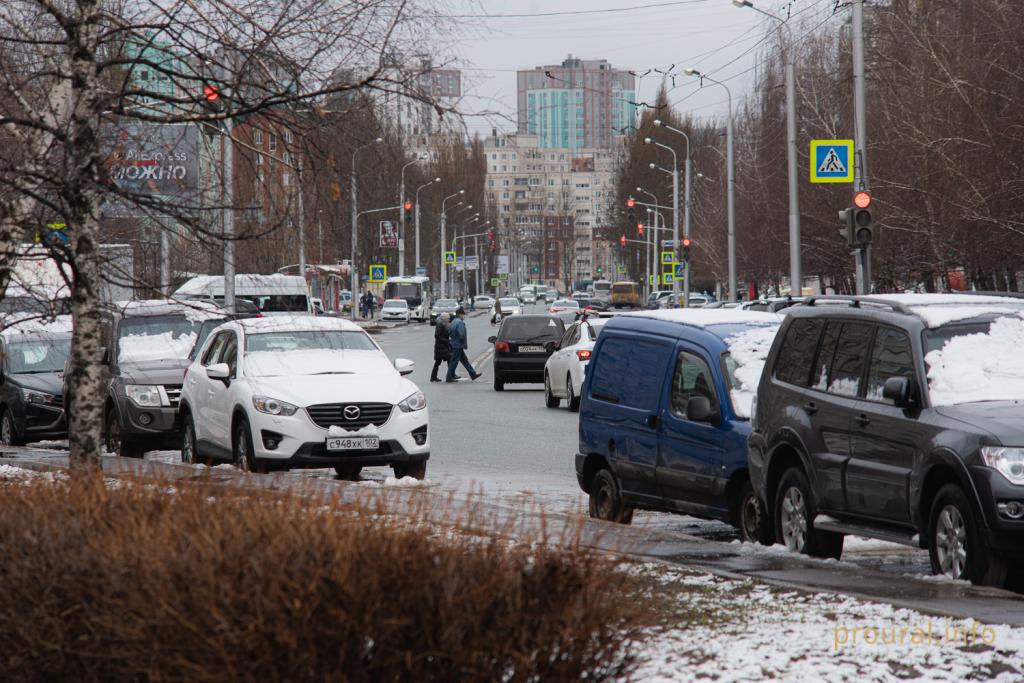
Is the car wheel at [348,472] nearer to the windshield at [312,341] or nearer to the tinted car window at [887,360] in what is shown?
the windshield at [312,341]

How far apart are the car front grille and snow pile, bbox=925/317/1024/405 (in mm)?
7365

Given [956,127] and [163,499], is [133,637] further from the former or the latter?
[956,127]

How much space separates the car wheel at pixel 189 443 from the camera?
688 inches

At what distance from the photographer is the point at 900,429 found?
932 centimetres

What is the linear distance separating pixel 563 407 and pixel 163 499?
23538 mm

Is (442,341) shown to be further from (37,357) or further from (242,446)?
(242,446)

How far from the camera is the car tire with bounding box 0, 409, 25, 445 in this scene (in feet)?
73.2

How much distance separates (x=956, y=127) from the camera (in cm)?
3212

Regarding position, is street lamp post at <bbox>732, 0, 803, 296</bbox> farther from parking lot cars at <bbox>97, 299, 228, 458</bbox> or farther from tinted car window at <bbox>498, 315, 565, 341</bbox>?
parking lot cars at <bbox>97, 299, 228, 458</bbox>

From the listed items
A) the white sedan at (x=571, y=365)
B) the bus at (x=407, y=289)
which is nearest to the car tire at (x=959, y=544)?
the white sedan at (x=571, y=365)

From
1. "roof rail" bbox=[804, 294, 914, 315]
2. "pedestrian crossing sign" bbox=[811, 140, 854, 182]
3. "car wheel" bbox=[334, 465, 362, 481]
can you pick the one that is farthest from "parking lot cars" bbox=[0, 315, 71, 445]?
"pedestrian crossing sign" bbox=[811, 140, 854, 182]

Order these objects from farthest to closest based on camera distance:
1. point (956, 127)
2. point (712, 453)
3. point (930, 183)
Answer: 1. point (930, 183)
2. point (956, 127)
3. point (712, 453)

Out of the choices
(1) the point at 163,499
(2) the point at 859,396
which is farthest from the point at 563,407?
(1) the point at 163,499

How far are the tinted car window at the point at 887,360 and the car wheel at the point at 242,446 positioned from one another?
7.28m
